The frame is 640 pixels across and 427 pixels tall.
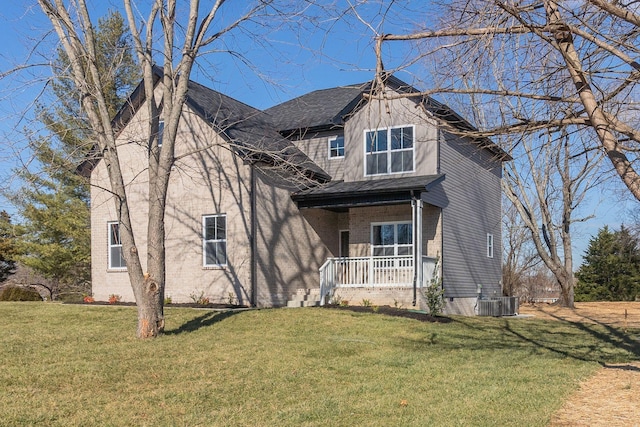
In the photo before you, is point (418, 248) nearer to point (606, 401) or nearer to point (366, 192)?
point (366, 192)

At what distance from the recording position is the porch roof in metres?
17.5

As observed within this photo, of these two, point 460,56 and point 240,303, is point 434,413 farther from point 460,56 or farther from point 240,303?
point 240,303

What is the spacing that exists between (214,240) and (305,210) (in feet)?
11.5

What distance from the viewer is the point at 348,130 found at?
20188 millimetres

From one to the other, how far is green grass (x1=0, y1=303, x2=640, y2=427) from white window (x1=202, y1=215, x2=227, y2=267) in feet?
11.6

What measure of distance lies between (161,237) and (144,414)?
558 cm

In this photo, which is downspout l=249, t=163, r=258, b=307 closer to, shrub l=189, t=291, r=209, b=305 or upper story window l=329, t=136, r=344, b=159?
shrub l=189, t=291, r=209, b=305

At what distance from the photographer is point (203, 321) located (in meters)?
13.4

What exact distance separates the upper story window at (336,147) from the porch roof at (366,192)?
163 centimetres

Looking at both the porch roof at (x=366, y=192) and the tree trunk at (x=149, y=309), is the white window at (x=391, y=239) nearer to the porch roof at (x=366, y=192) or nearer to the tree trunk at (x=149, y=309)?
the porch roof at (x=366, y=192)

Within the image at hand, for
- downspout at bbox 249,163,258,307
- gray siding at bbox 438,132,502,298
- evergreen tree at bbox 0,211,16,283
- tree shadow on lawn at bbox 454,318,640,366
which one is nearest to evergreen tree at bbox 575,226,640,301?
gray siding at bbox 438,132,502,298

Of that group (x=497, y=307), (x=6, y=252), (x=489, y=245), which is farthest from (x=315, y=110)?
(x=6, y=252)

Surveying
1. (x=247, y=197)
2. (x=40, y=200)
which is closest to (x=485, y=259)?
(x=247, y=197)

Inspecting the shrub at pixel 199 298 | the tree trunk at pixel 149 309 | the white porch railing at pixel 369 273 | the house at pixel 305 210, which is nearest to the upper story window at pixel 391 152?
the house at pixel 305 210
